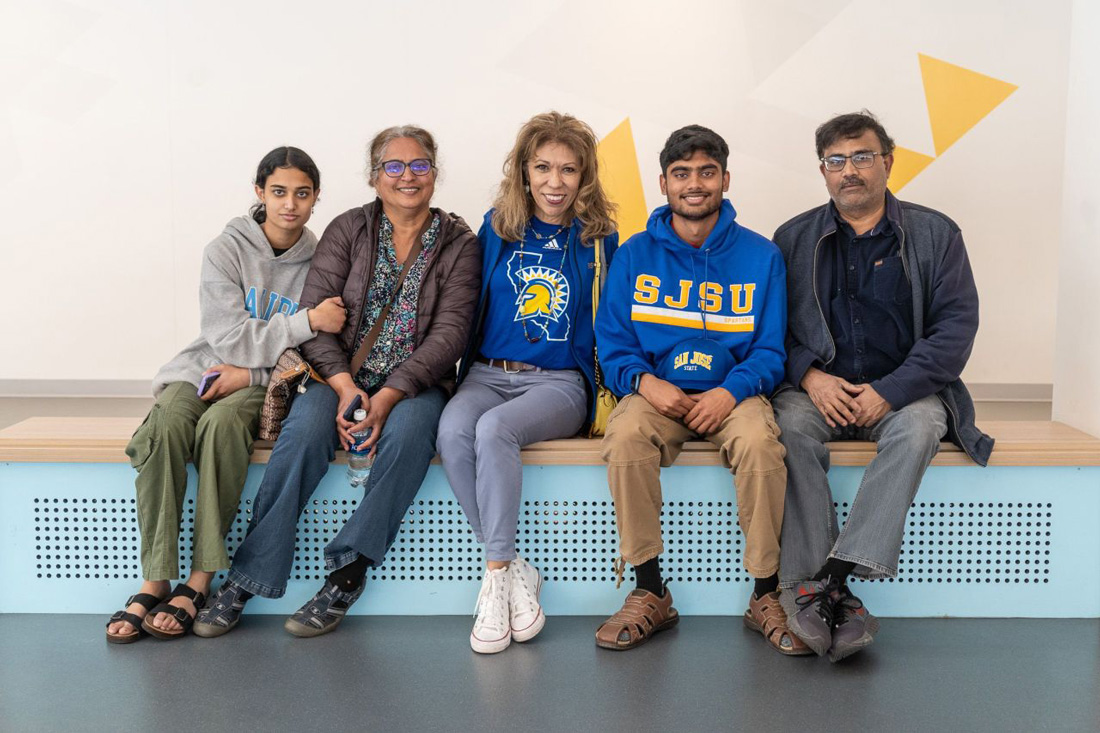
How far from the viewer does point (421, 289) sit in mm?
2994

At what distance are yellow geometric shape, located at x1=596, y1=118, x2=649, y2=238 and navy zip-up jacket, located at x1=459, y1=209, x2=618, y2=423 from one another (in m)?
1.85

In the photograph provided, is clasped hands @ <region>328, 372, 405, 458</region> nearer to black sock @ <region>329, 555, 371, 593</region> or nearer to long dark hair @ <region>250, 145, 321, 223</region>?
black sock @ <region>329, 555, 371, 593</region>

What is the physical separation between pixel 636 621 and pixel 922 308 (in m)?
1.17

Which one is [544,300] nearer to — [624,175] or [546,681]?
[546,681]

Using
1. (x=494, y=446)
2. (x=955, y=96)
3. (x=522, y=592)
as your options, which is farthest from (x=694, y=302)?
(x=955, y=96)

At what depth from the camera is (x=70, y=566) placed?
289cm

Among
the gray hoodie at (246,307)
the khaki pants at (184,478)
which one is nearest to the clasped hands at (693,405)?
the gray hoodie at (246,307)

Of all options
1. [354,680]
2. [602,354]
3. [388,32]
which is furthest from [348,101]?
[354,680]

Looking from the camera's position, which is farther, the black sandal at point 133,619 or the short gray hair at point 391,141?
the short gray hair at point 391,141

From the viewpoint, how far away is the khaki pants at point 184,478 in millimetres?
2721

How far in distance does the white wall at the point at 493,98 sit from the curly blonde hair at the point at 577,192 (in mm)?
1695

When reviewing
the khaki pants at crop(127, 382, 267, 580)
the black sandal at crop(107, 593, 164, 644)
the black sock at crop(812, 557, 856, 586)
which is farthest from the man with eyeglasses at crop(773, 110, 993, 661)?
the black sandal at crop(107, 593, 164, 644)

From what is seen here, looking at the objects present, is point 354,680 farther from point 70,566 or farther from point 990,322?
point 990,322

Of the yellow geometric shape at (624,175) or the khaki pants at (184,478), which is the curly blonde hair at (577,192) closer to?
the khaki pants at (184,478)
